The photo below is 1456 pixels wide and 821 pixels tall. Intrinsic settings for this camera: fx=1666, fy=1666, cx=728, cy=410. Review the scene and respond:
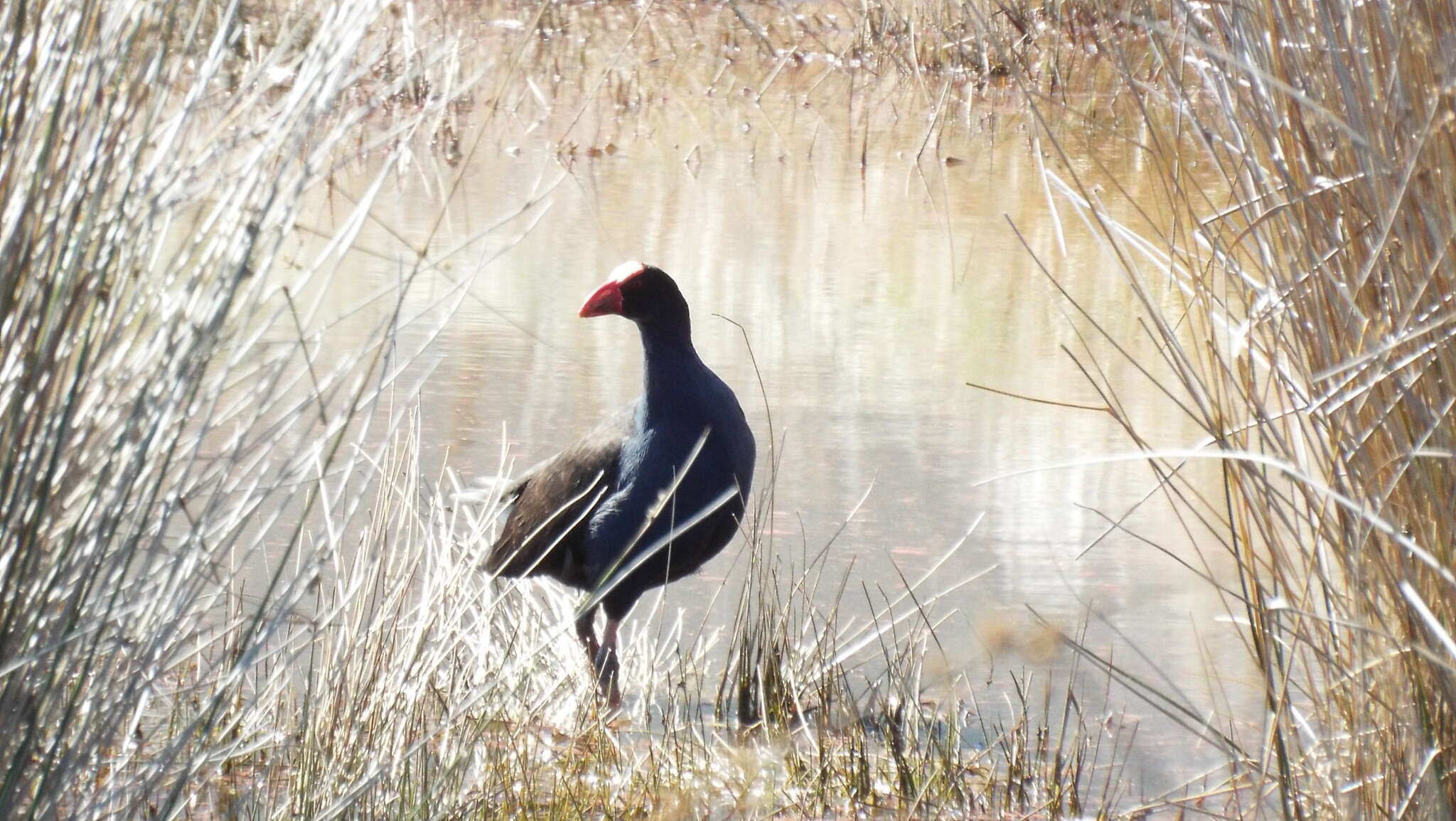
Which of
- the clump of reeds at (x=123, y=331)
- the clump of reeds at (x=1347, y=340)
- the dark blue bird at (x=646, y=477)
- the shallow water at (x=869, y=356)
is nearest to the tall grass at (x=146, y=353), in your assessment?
the clump of reeds at (x=123, y=331)

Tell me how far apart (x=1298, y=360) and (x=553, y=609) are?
1750mm

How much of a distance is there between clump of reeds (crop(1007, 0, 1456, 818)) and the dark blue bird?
1445 mm

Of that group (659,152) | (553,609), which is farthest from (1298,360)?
(659,152)

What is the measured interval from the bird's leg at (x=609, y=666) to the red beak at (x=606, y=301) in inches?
23.4

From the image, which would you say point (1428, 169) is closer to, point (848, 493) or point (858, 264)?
point (848, 493)

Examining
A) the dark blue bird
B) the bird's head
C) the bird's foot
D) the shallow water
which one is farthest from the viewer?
the shallow water

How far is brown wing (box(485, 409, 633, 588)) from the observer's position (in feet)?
10.1

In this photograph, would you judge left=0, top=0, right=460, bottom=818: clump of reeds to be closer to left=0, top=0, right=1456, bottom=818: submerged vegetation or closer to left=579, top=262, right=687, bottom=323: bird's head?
left=0, top=0, right=1456, bottom=818: submerged vegetation

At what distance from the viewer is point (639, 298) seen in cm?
321

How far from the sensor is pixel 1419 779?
4.85 ft

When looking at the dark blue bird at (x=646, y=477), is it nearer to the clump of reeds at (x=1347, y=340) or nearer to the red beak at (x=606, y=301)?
the red beak at (x=606, y=301)

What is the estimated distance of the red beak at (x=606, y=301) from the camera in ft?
10.6

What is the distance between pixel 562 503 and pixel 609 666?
333 mm

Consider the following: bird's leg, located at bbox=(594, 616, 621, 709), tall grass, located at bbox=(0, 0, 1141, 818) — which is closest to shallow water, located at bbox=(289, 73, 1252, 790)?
tall grass, located at bbox=(0, 0, 1141, 818)
